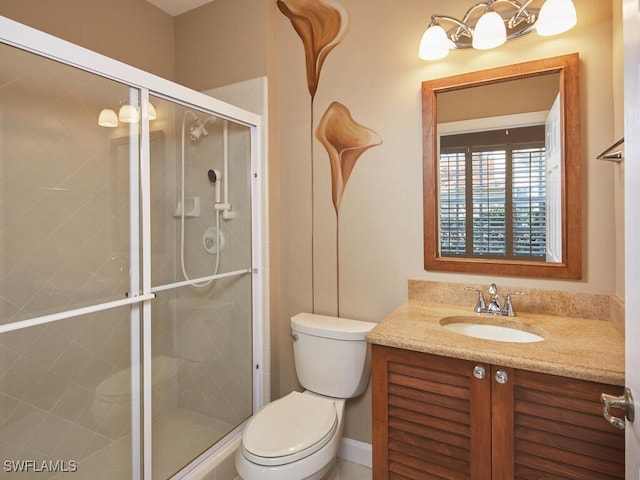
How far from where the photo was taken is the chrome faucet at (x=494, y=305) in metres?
1.52

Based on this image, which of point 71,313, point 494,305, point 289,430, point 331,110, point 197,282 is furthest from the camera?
point 331,110

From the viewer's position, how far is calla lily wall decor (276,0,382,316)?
1.91 meters

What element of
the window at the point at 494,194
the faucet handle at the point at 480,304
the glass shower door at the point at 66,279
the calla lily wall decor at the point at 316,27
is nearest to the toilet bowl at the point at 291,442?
the glass shower door at the point at 66,279

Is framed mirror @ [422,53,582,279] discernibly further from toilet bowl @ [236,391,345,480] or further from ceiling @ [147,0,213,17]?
ceiling @ [147,0,213,17]

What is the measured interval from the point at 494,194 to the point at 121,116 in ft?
5.46

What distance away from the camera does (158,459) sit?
62.4 inches

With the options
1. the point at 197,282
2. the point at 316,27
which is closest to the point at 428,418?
the point at 197,282

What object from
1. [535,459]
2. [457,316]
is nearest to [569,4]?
[457,316]

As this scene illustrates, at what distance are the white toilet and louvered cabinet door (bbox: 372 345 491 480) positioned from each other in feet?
0.79

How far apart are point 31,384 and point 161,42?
2.11 m

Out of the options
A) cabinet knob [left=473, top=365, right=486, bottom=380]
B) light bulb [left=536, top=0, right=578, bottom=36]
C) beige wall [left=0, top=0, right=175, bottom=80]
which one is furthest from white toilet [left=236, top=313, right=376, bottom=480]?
beige wall [left=0, top=0, right=175, bottom=80]

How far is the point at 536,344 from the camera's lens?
3.91 ft

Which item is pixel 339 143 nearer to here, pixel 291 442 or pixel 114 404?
pixel 291 442

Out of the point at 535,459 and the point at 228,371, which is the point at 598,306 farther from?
the point at 228,371
